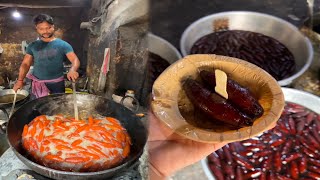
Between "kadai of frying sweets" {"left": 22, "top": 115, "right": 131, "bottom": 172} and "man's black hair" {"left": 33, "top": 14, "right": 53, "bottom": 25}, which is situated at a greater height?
"man's black hair" {"left": 33, "top": 14, "right": 53, "bottom": 25}

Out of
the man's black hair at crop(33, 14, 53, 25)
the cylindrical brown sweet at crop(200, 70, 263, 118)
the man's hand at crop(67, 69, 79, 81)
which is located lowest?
the man's hand at crop(67, 69, 79, 81)

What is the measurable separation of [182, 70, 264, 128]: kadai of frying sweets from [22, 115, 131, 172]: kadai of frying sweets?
0.29 m

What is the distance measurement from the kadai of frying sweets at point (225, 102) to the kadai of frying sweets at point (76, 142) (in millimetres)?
291

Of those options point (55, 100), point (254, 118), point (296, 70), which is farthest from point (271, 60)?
point (55, 100)

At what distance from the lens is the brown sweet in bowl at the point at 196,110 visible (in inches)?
45.3

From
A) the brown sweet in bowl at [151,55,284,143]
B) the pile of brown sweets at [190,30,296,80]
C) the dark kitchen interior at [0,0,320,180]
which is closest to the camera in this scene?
the brown sweet in bowl at [151,55,284,143]

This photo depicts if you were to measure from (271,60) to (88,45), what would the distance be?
1.08 m

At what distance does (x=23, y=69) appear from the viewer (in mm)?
1384

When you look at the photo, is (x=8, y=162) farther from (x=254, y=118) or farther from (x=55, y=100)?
(x=254, y=118)

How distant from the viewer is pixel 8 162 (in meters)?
1.37

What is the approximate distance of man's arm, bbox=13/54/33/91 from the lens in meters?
1.37

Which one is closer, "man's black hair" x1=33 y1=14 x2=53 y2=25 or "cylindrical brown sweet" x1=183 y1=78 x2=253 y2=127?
"cylindrical brown sweet" x1=183 y1=78 x2=253 y2=127

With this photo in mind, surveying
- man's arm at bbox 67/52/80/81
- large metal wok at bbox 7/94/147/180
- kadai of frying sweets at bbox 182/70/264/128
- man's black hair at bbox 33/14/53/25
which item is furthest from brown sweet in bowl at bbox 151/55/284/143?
man's black hair at bbox 33/14/53/25

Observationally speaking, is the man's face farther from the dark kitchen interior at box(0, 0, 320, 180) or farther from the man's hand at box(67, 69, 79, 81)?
the man's hand at box(67, 69, 79, 81)
